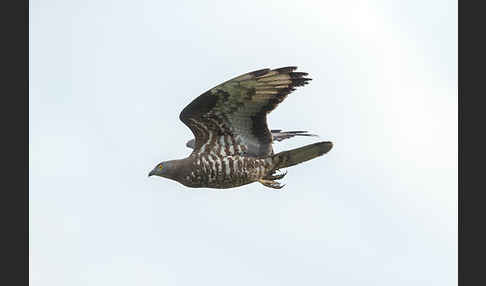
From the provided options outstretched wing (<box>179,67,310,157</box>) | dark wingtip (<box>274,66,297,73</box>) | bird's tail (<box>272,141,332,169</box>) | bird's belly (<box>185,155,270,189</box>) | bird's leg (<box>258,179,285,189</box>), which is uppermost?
dark wingtip (<box>274,66,297,73</box>)

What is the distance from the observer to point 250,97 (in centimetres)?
1589

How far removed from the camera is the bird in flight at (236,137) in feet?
51.6

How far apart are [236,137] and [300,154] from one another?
1155mm

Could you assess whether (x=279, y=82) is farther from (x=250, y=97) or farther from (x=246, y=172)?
(x=246, y=172)

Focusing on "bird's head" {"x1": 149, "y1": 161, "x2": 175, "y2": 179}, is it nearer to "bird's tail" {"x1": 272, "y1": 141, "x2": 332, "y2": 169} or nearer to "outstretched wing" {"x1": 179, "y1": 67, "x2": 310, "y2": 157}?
"outstretched wing" {"x1": 179, "y1": 67, "x2": 310, "y2": 157}

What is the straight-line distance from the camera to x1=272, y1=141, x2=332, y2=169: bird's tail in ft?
51.4

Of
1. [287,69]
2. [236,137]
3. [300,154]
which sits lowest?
[300,154]

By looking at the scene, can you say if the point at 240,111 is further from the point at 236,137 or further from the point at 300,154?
the point at 300,154

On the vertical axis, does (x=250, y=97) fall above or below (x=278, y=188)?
above

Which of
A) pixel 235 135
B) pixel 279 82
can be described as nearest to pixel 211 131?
pixel 235 135

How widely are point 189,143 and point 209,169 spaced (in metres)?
1.62

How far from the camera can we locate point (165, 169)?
1642 cm

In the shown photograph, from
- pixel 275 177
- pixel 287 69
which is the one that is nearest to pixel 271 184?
pixel 275 177

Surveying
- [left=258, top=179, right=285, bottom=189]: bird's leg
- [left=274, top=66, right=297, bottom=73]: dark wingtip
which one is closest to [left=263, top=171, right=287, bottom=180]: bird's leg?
[left=258, top=179, right=285, bottom=189]: bird's leg
